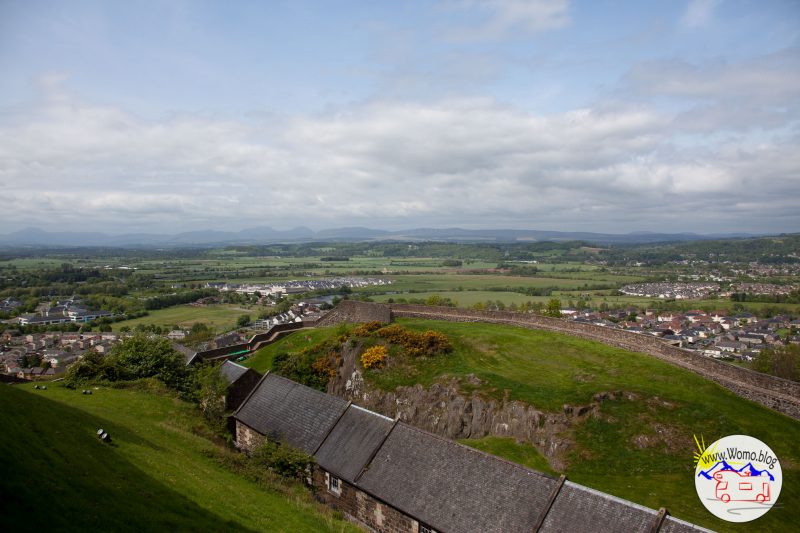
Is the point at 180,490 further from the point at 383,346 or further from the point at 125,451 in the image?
the point at 383,346

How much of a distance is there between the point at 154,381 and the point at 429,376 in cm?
2004

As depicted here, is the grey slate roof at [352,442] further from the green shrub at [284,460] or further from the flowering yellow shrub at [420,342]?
the flowering yellow shrub at [420,342]

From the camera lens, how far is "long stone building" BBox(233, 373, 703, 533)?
15.4 metres

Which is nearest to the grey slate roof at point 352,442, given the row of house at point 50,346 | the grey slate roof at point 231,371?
the grey slate roof at point 231,371

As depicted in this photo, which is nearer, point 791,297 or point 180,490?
point 180,490

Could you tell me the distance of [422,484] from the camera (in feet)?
61.6

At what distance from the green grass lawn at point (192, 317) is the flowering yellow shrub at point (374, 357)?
75.0m

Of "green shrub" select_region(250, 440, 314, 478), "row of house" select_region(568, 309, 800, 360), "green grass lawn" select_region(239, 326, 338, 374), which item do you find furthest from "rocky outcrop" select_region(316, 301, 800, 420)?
"row of house" select_region(568, 309, 800, 360)

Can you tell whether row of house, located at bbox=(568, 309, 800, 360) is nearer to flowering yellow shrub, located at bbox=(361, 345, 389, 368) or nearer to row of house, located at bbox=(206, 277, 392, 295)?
Answer: flowering yellow shrub, located at bbox=(361, 345, 389, 368)

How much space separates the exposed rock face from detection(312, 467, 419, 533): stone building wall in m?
4.05

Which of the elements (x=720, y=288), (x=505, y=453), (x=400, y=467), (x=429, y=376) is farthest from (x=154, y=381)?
(x=720, y=288)

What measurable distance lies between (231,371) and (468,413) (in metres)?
16.3

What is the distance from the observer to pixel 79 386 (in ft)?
103

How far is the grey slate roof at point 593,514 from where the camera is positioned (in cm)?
1452
